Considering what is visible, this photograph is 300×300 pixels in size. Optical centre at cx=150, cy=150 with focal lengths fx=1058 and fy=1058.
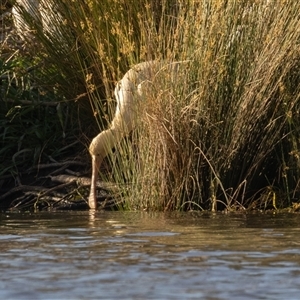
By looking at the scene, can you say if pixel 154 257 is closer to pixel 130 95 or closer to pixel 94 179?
pixel 130 95

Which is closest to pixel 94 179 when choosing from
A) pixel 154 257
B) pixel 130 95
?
pixel 130 95

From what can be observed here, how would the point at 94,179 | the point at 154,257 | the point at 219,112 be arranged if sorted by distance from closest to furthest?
the point at 154,257, the point at 219,112, the point at 94,179

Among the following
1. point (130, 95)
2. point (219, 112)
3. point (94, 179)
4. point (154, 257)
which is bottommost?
point (154, 257)

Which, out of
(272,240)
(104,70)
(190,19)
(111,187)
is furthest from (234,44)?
Result: (272,240)

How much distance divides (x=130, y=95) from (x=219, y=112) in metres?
0.66

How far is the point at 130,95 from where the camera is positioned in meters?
7.70

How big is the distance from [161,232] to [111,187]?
2112 millimetres

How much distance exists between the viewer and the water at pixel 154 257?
173 inches

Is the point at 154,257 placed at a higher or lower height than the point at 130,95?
lower

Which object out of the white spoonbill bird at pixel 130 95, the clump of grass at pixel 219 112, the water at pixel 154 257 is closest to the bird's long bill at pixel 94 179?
the white spoonbill bird at pixel 130 95

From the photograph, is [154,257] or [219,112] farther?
[219,112]

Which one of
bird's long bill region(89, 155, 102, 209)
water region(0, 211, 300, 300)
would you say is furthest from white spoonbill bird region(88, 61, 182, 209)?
water region(0, 211, 300, 300)

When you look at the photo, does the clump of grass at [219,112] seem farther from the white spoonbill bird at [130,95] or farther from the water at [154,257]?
the water at [154,257]

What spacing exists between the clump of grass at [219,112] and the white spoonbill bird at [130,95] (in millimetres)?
70
